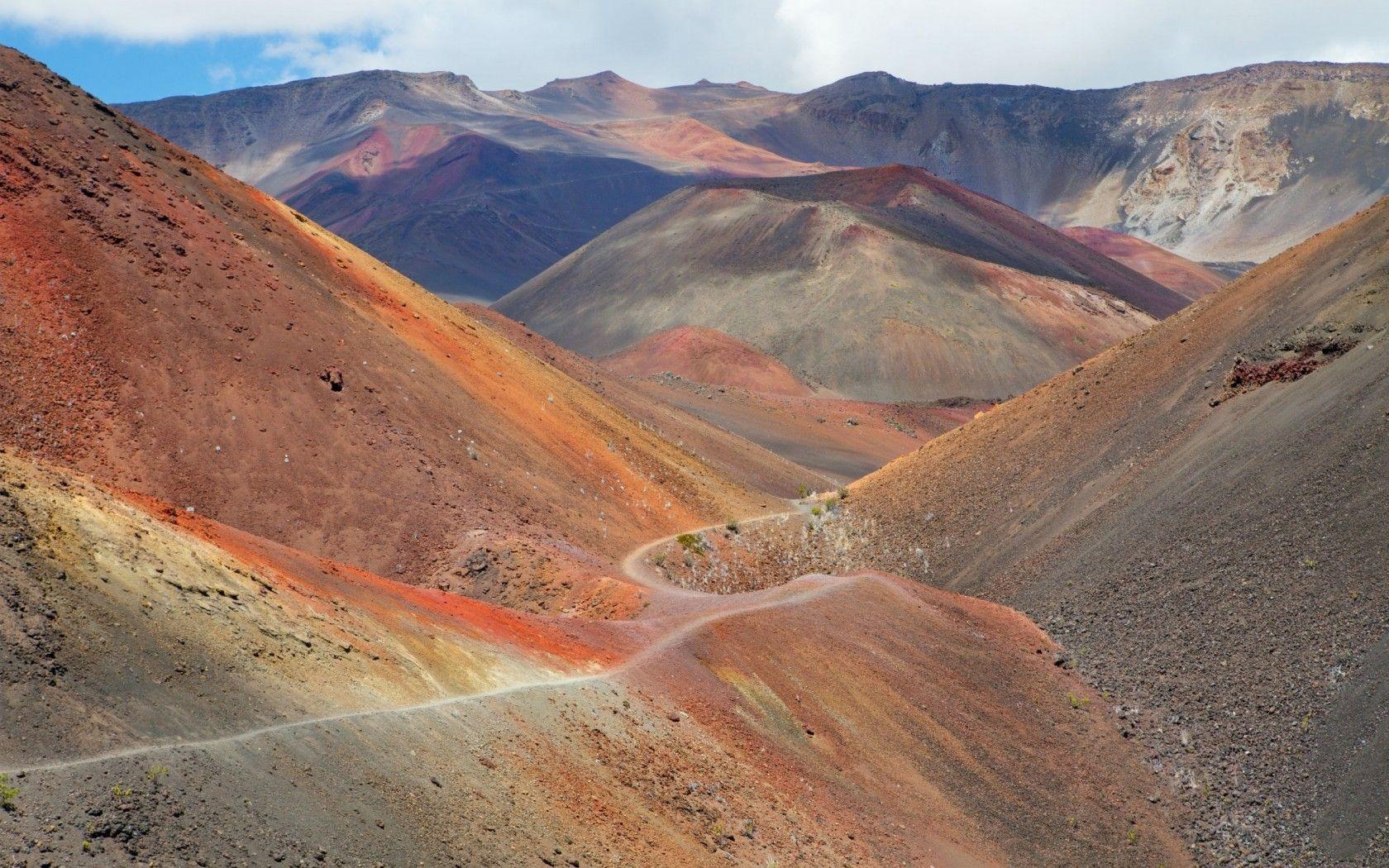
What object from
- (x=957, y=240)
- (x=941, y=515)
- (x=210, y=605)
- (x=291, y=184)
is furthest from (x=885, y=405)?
(x=291, y=184)

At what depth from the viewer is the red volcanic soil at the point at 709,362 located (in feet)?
243

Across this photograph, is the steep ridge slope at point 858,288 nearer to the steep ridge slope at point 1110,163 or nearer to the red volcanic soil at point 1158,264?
the red volcanic soil at point 1158,264

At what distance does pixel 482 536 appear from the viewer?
90.1ft

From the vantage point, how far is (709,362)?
75625mm

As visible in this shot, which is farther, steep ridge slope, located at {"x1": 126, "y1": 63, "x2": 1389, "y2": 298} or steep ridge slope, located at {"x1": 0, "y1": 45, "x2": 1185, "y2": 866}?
steep ridge slope, located at {"x1": 126, "y1": 63, "x2": 1389, "y2": 298}

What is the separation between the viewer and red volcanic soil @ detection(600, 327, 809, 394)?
2921 inches

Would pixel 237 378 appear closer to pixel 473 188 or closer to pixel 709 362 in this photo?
pixel 709 362

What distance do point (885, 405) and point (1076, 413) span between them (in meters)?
36.6

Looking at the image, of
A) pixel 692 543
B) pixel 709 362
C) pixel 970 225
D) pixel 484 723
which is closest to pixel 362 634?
pixel 484 723

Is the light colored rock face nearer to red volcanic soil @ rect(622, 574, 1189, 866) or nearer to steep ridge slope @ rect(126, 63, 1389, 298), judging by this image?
steep ridge slope @ rect(126, 63, 1389, 298)

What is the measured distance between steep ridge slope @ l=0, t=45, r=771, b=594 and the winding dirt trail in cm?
265

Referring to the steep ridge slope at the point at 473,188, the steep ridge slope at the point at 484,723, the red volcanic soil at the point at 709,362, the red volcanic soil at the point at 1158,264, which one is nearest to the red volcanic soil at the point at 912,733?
the steep ridge slope at the point at 484,723

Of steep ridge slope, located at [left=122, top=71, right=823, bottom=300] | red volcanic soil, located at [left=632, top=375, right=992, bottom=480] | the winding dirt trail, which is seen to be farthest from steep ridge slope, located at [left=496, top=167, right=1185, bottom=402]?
the winding dirt trail

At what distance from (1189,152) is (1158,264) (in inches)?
1577
